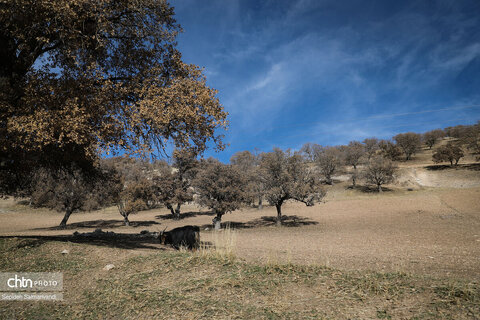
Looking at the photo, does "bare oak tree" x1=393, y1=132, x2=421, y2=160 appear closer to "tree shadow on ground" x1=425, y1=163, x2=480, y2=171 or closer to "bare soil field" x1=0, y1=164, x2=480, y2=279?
"tree shadow on ground" x1=425, y1=163, x2=480, y2=171

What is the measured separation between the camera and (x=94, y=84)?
832cm

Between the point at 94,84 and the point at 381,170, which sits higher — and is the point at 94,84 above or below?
above

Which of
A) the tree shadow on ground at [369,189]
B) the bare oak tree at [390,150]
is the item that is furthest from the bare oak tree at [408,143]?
the tree shadow on ground at [369,189]

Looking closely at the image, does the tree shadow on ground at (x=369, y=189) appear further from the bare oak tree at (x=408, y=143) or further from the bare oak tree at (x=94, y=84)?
the bare oak tree at (x=94, y=84)

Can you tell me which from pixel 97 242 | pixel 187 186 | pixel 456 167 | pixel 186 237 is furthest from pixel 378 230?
pixel 456 167

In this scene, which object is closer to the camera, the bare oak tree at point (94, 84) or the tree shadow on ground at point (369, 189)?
the bare oak tree at point (94, 84)

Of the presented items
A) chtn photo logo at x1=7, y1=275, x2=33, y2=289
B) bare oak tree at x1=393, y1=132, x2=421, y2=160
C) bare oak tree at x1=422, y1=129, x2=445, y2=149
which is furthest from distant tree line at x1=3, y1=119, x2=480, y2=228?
bare oak tree at x1=422, y1=129, x2=445, y2=149

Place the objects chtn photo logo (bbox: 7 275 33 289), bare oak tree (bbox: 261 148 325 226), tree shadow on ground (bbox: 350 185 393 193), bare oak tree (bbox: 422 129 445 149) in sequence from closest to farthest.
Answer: chtn photo logo (bbox: 7 275 33 289), bare oak tree (bbox: 261 148 325 226), tree shadow on ground (bbox: 350 185 393 193), bare oak tree (bbox: 422 129 445 149)

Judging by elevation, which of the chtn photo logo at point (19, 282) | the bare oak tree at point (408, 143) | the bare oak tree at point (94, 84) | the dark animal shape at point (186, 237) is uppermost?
the bare oak tree at point (408, 143)

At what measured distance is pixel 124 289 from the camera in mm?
5453

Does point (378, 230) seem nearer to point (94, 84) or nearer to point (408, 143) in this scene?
point (94, 84)

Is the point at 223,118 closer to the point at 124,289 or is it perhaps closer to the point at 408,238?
the point at 124,289

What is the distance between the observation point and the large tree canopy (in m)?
7.15

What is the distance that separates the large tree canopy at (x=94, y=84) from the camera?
7148 mm
